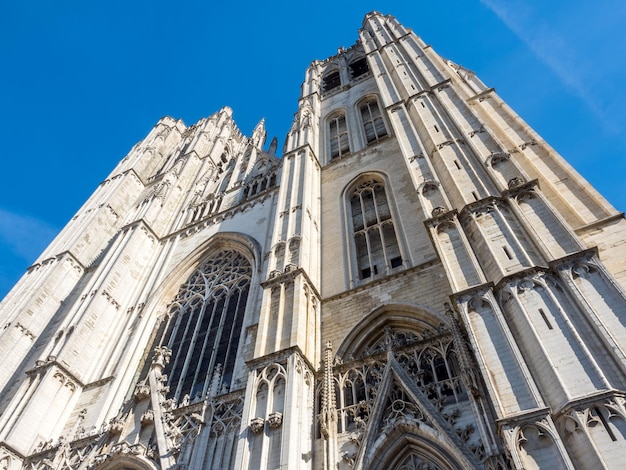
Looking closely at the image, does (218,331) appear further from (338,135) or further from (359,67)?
(359,67)

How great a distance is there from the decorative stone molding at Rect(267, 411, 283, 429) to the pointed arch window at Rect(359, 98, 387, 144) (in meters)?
11.9

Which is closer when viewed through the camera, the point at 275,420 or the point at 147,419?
the point at 275,420

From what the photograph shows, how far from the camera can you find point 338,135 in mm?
20516

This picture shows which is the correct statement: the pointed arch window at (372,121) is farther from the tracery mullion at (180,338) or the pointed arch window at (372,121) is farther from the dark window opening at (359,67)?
the tracery mullion at (180,338)

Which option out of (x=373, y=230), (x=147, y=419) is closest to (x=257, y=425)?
(x=147, y=419)

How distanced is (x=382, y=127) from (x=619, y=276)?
1227cm

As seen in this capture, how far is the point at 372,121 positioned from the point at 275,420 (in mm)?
14319

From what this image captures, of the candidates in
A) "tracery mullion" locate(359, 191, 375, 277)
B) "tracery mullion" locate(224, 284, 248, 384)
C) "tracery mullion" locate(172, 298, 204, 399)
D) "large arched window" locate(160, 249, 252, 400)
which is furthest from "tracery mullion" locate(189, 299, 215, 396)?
"tracery mullion" locate(359, 191, 375, 277)

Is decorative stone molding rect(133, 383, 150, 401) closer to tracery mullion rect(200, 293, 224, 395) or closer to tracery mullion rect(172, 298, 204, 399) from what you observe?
tracery mullion rect(172, 298, 204, 399)

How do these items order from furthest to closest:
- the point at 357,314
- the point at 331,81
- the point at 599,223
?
the point at 331,81 < the point at 357,314 < the point at 599,223

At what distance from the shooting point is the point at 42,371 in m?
13.1

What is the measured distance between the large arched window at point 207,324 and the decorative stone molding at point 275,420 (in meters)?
2.71

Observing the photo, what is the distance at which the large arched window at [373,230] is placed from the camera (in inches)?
513

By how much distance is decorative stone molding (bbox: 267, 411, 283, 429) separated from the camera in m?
8.37
